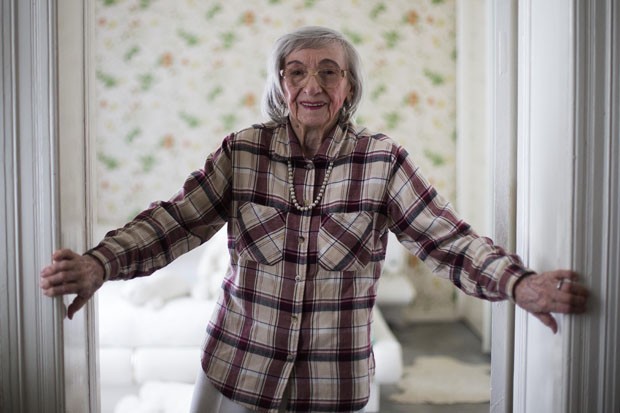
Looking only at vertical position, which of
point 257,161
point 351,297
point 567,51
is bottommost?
point 351,297

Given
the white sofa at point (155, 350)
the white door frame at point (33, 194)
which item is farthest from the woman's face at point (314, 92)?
the white sofa at point (155, 350)

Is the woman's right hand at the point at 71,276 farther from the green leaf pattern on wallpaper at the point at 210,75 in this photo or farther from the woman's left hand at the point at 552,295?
the green leaf pattern on wallpaper at the point at 210,75

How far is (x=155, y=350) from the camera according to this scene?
99.7 inches

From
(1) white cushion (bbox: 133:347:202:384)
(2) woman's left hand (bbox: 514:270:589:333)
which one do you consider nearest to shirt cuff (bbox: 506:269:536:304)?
(2) woman's left hand (bbox: 514:270:589:333)

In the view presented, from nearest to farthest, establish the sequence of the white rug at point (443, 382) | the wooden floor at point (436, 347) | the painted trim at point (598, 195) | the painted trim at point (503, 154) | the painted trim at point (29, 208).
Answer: the painted trim at point (598, 195), the painted trim at point (29, 208), the painted trim at point (503, 154), the wooden floor at point (436, 347), the white rug at point (443, 382)

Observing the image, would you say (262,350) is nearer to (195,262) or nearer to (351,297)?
(351,297)

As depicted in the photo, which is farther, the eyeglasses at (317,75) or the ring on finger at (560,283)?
the eyeglasses at (317,75)

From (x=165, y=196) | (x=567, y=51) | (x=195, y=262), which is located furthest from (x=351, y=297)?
(x=165, y=196)

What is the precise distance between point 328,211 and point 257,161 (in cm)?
19

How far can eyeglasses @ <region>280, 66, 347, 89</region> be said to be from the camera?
1.21 meters

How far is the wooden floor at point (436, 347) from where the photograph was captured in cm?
266

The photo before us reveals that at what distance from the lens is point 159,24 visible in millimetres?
3883

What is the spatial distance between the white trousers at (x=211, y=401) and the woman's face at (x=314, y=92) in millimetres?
578

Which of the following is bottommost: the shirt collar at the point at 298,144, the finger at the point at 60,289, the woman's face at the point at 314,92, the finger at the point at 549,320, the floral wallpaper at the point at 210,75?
the finger at the point at 549,320
